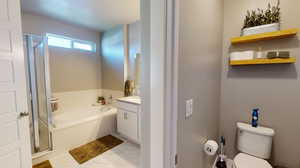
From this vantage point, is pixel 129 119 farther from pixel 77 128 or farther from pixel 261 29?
pixel 261 29

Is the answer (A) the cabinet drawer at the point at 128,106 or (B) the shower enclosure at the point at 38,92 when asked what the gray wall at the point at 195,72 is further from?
(B) the shower enclosure at the point at 38,92

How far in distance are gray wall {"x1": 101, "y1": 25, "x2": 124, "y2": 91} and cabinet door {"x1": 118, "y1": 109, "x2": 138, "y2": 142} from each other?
0.91 metres

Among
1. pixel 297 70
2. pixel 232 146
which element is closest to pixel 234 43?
pixel 297 70

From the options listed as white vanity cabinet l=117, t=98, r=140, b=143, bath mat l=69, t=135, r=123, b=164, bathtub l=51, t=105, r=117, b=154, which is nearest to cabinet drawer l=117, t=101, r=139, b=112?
white vanity cabinet l=117, t=98, r=140, b=143

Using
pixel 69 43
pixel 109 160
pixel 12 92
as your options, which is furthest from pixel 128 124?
pixel 69 43

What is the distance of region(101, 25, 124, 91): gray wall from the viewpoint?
3.20m

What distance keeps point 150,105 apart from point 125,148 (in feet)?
6.37

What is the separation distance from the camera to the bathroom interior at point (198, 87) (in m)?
1.00

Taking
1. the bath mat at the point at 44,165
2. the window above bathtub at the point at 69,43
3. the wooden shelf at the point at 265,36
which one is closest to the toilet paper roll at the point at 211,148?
the wooden shelf at the point at 265,36

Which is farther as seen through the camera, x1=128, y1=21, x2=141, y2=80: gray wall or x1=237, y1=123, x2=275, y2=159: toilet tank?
x1=128, y1=21, x2=141, y2=80: gray wall

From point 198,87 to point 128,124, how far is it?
174 cm

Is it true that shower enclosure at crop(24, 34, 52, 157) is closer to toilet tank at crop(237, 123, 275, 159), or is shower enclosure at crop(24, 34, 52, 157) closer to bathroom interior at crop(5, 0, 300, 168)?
bathroom interior at crop(5, 0, 300, 168)

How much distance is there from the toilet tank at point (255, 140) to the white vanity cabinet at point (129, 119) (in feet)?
4.68

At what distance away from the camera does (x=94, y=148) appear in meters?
2.33
